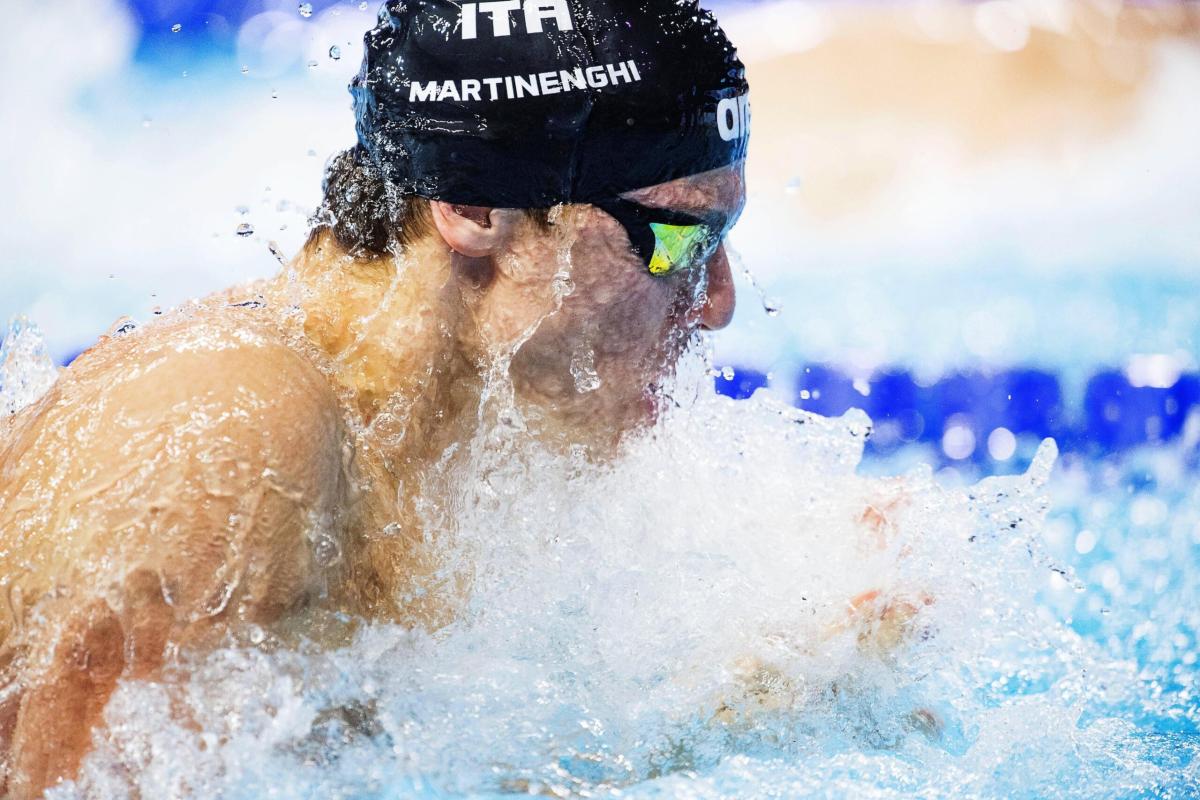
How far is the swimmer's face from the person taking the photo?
5.61 feet

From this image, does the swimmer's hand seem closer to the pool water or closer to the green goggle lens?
the pool water

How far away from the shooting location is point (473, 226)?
1.67 metres

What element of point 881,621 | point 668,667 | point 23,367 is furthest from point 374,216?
point 881,621

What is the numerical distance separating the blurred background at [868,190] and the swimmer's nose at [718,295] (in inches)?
77.5

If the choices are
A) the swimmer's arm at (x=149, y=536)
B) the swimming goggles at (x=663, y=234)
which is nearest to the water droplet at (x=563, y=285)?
the swimming goggles at (x=663, y=234)

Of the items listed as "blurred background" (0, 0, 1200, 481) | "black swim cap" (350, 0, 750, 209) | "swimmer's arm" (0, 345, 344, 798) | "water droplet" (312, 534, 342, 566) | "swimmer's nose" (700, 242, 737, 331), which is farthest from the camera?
"blurred background" (0, 0, 1200, 481)

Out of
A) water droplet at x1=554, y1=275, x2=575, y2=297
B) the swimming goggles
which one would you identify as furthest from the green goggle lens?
water droplet at x1=554, y1=275, x2=575, y2=297

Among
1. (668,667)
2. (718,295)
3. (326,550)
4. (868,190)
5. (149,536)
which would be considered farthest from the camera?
(868,190)

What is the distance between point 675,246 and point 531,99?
29cm

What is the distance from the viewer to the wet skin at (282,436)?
128cm

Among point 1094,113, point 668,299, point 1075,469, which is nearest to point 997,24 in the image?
point 1094,113

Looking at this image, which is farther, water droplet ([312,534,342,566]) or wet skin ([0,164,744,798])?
water droplet ([312,534,342,566])

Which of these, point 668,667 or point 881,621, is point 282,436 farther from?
point 881,621

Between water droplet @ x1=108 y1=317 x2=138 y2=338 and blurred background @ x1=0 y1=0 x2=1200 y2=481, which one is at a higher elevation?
water droplet @ x1=108 y1=317 x2=138 y2=338
